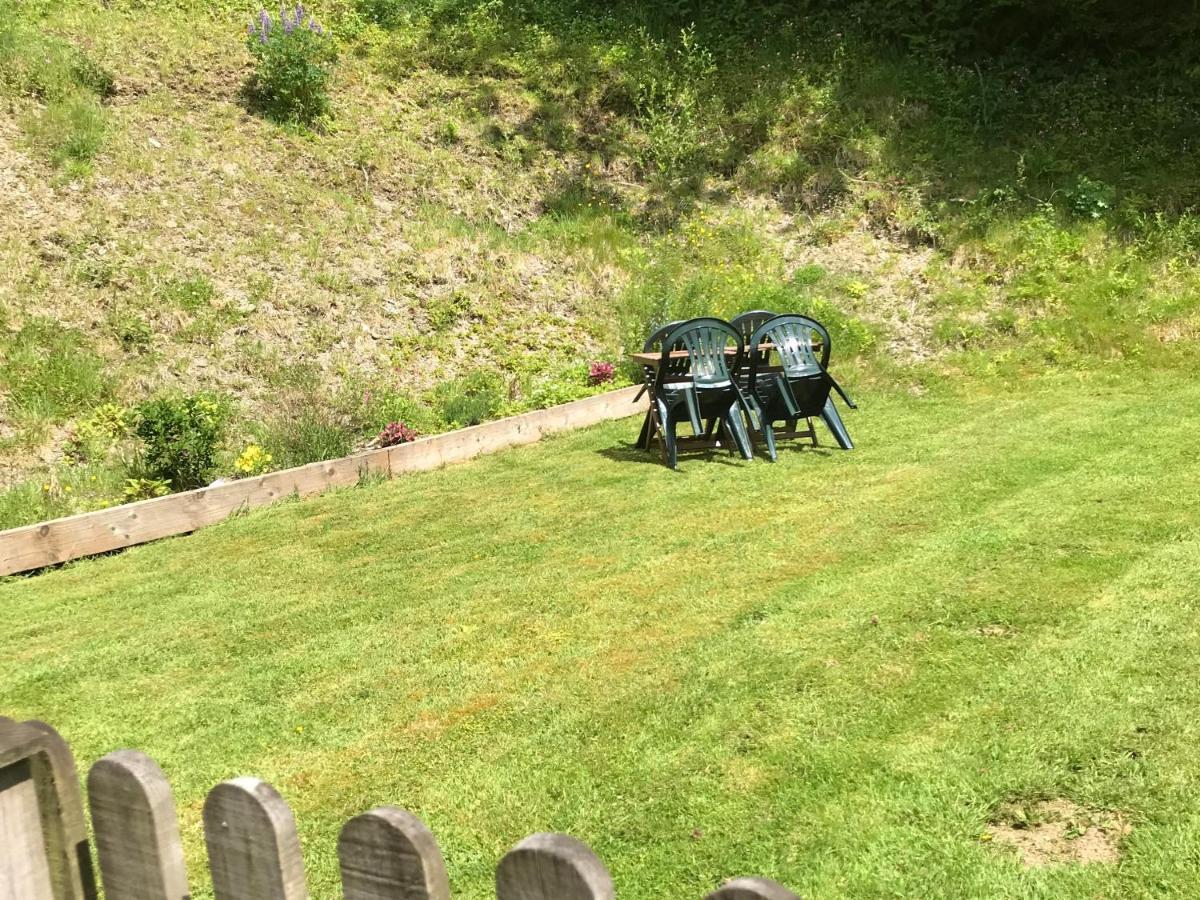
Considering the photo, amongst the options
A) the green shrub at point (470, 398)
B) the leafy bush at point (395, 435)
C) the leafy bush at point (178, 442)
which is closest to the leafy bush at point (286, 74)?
the green shrub at point (470, 398)

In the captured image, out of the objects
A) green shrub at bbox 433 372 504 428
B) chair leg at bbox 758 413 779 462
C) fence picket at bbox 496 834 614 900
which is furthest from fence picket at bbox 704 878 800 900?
green shrub at bbox 433 372 504 428

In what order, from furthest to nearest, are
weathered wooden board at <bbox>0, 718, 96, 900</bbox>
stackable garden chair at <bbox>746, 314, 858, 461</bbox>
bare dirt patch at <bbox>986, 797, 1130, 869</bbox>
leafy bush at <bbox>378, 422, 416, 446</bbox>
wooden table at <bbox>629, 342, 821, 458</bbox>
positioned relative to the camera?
leafy bush at <bbox>378, 422, 416, 446</bbox>, wooden table at <bbox>629, 342, 821, 458</bbox>, stackable garden chair at <bbox>746, 314, 858, 461</bbox>, bare dirt patch at <bbox>986, 797, 1130, 869</bbox>, weathered wooden board at <bbox>0, 718, 96, 900</bbox>

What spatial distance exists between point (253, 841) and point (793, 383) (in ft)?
22.8

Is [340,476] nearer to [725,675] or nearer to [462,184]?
[725,675]

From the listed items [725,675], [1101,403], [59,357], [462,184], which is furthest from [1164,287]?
[59,357]

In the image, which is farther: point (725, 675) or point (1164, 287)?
point (1164, 287)

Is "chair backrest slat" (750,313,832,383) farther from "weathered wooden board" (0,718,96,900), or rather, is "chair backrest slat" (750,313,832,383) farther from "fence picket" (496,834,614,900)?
"fence picket" (496,834,614,900)

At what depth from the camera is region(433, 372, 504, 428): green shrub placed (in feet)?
31.1

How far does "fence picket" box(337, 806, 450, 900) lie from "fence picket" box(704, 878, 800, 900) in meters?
0.34

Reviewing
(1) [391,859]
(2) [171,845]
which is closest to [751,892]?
(1) [391,859]

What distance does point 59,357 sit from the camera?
27.6 ft

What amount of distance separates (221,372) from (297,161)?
158 inches

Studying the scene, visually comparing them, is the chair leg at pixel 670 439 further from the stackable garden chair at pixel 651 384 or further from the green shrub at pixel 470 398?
the green shrub at pixel 470 398

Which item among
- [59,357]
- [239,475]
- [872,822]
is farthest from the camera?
[59,357]
